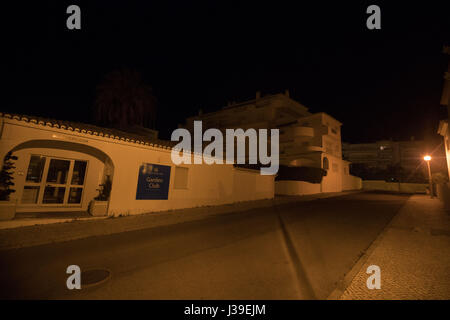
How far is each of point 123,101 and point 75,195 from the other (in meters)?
17.9

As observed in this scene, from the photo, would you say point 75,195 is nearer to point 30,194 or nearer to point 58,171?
point 58,171

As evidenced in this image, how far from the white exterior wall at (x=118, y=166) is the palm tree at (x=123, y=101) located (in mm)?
15545

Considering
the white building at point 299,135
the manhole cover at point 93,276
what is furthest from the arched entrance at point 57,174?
the white building at point 299,135

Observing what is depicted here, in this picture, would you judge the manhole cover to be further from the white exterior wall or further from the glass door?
the glass door

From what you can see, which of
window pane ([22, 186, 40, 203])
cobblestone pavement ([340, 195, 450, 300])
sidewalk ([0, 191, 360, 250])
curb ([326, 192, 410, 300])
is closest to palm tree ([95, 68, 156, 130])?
window pane ([22, 186, 40, 203])

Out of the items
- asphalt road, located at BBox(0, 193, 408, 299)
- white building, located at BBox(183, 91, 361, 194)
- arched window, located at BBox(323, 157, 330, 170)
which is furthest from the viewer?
arched window, located at BBox(323, 157, 330, 170)

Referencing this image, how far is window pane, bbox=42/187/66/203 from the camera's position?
29.6ft

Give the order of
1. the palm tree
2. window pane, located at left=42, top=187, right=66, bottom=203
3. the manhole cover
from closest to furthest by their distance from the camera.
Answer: the manhole cover < window pane, located at left=42, top=187, right=66, bottom=203 < the palm tree

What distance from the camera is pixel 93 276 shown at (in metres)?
3.68

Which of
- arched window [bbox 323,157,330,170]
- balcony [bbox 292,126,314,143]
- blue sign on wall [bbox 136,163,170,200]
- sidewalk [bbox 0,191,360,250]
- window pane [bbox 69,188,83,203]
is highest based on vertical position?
balcony [bbox 292,126,314,143]

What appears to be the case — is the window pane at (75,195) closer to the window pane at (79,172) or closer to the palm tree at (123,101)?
the window pane at (79,172)

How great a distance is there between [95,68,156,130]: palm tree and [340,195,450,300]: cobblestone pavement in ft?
84.5

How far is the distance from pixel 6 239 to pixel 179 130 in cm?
4834
